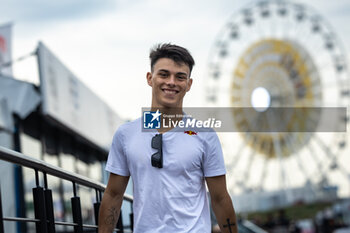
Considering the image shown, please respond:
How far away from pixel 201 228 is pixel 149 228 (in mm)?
219

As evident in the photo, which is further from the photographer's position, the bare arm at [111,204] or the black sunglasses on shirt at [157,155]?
the bare arm at [111,204]

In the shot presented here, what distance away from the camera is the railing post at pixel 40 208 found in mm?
2752

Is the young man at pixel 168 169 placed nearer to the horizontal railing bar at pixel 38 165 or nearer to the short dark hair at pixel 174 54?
the short dark hair at pixel 174 54

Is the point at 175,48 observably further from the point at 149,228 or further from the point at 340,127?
the point at 340,127

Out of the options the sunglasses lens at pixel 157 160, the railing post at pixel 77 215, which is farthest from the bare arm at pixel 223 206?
the railing post at pixel 77 215

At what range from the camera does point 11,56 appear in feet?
42.2

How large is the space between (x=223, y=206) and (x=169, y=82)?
1.97 ft

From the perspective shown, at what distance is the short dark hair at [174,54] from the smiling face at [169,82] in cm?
2

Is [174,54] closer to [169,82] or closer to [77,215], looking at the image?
[169,82]

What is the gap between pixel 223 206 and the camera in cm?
265

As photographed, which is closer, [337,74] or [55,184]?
[55,184]

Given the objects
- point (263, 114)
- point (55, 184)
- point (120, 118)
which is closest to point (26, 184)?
point (55, 184)

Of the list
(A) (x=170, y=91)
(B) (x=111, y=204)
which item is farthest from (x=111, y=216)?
(A) (x=170, y=91)

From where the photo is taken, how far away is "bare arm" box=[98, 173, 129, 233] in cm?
267
